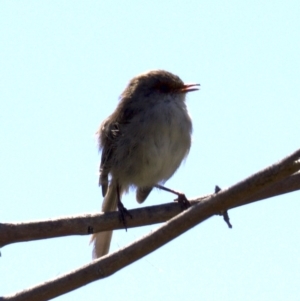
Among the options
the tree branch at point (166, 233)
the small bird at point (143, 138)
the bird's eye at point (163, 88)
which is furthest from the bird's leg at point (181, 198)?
the tree branch at point (166, 233)

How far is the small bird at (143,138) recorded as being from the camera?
650 centimetres

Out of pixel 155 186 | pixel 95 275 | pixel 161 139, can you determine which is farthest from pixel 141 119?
pixel 95 275

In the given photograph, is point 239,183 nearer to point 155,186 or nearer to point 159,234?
point 159,234

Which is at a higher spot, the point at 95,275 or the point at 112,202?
the point at 112,202

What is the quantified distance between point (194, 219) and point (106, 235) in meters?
3.05

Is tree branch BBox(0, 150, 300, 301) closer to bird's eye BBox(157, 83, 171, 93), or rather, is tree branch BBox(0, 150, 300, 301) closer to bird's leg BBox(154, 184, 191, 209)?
bird's leg BBox(154, 184, 191, 209)

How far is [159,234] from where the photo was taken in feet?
11.1

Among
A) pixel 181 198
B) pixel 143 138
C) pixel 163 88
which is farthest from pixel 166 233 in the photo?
pixel 163 88

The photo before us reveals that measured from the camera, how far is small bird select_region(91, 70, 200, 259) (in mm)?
6504

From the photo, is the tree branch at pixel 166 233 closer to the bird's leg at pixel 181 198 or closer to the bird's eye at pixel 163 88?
the bird's leg at pixel 181 198

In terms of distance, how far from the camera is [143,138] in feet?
21.4

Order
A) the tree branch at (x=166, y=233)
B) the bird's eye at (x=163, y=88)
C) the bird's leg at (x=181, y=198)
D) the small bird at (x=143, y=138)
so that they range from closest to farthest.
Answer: the tree branch at (x=166, y=233) < the bird's leg at (x=181, y=198) < the small bird at (x=143, y=138) < the bird's eye at (x=163, y=88)

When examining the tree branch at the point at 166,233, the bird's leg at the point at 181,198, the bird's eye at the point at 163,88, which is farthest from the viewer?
the bird's eye at the point at 163,88

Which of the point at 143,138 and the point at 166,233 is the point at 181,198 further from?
the point at 166,233
